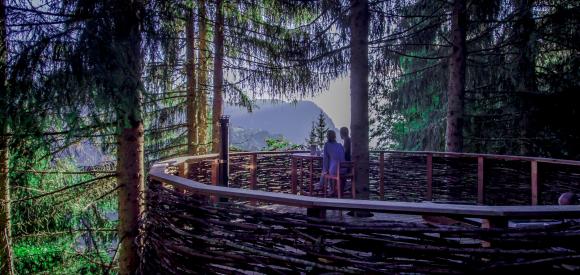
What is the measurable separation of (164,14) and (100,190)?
4.04 meters

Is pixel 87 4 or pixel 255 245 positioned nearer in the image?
pixel 255 245

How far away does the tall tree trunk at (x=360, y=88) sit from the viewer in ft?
19.2

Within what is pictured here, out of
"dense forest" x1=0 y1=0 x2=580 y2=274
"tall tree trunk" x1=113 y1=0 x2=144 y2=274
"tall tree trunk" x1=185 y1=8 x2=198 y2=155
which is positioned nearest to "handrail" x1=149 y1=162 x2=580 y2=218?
"dense forest" x1=0 y1=0 x2=580 y2=274

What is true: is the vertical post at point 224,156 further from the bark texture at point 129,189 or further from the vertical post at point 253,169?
the vertical post at point 253,169

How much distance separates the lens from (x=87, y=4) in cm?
454

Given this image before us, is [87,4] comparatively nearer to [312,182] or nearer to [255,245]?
[255,245]

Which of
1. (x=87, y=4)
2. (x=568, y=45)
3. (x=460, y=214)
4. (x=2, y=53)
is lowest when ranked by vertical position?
(x=460, y=214)

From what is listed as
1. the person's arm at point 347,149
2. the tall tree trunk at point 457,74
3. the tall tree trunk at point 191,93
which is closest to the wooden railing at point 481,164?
the person's arm at point 347,149

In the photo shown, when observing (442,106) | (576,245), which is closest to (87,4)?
(576,245)

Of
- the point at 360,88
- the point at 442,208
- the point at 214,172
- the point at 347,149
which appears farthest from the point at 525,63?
the point at 442,208

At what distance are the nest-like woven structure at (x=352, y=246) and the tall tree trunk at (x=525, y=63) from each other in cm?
828

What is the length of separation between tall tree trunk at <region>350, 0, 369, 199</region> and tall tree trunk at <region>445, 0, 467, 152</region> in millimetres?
3332

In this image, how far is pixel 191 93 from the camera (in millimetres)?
9477

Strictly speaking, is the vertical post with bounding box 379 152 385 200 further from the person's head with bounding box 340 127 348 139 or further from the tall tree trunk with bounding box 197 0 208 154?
the tall tree trunk with bounding box 197 0 208 154
